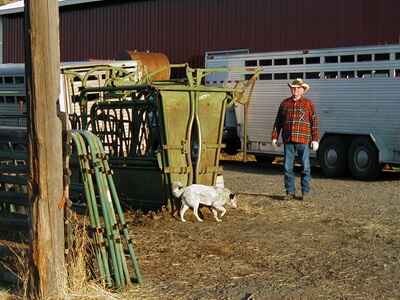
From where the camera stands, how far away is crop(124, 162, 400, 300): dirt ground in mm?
6102

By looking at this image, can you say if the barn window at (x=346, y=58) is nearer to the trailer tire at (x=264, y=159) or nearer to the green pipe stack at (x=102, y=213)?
the trailer tire at (x=264, y=159)

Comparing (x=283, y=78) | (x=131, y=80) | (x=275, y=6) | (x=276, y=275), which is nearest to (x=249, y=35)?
(x=275, y=6)

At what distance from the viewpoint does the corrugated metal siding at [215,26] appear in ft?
62.4

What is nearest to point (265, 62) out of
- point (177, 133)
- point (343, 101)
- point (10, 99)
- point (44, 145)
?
point (343, 101)

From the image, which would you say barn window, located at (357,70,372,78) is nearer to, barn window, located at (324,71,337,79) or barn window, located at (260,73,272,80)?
barn window, located at (324,71,337,79)

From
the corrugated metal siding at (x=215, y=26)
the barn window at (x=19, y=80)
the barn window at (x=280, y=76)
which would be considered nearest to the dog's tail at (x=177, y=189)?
the barn window at (x=280, y=76)

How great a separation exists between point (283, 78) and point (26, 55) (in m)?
11.7

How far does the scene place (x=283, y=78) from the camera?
16.8 metres

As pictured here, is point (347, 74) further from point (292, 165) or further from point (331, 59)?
point (292, 165)

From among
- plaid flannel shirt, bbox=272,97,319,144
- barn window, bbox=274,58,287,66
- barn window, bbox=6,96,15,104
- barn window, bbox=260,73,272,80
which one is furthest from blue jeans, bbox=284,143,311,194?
barn window, bbox=6,96,15,104

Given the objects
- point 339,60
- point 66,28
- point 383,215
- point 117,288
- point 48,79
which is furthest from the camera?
point 66,28

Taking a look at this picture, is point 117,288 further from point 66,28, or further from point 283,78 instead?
point 66,28

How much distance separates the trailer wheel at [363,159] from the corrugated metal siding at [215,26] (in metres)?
4.09

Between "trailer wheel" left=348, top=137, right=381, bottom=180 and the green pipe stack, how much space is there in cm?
964
